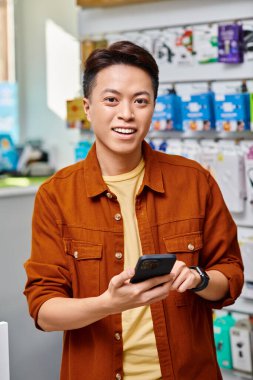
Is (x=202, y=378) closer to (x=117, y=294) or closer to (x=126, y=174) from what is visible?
(x=117, y=294)

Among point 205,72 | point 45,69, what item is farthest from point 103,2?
point 45,69

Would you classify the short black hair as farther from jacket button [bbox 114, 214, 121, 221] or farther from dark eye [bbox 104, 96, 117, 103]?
jacket button [bbox 114, 214, 121, 221]

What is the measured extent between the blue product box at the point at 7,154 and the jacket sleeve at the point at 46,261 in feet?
10.6

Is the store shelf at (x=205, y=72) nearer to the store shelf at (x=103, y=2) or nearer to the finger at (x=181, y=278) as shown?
the store shelf at (x=103, y=2)

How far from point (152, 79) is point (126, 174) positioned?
228 mm

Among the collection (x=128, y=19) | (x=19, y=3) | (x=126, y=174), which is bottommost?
(x=126, y=174)

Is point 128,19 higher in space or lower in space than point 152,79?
higher

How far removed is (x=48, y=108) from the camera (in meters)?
4.86

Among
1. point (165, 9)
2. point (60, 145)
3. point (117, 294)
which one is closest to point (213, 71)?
point (165, 9)

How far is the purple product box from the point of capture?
322cm

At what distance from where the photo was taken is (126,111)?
158cm

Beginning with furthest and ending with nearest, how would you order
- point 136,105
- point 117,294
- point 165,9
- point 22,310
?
point 165,9
point 22,310
point 136,105
point 117,294

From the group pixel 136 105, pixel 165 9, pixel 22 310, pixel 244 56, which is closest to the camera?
pixel 136 105

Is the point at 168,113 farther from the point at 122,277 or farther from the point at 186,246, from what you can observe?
the point at 122,277
